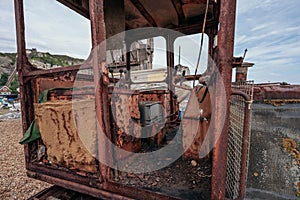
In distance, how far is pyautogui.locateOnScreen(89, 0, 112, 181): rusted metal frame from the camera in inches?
43.9

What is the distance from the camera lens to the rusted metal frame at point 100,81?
3.66ft

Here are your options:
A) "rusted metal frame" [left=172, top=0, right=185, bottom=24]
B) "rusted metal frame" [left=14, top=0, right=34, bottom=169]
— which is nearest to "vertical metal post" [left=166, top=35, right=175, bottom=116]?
"rusted metal frame" [left=172, top=0, right=185, bottom=24]

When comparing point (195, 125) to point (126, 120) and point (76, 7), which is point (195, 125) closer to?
point (126, 120)

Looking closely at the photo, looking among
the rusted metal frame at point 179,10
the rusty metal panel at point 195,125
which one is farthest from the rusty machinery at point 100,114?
the rusted metal frame at point 179,10

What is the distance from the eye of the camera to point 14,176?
3438 millimetres

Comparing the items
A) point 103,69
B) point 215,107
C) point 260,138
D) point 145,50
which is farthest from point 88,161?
point 145,50

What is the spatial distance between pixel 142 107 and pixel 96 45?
1111 mm

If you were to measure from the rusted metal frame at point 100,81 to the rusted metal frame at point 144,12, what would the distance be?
1.41 metres

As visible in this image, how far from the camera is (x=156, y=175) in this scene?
1.39 metres

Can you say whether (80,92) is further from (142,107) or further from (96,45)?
(142,107)

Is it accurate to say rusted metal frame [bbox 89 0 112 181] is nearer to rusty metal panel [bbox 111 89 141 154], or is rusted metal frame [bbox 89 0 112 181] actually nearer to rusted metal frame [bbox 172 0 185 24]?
rusty metal panel [bbox 111 89 141 154]

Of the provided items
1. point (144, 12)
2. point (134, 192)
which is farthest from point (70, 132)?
point (144, 12)

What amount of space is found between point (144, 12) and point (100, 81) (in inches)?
74.6

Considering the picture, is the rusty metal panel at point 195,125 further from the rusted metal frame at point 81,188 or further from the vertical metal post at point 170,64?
the vertical metal post at point 170,64
